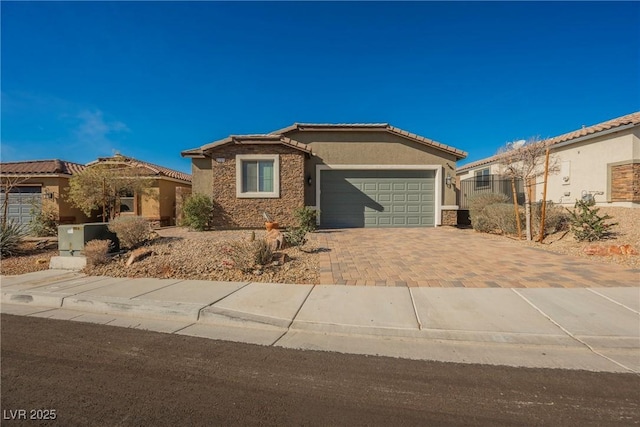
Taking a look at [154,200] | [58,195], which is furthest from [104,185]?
[58,195]

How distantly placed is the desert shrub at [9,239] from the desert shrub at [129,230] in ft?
12.0

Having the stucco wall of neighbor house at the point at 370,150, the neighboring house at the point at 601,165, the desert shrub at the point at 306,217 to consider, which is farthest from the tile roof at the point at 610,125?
the desert shrub at the point at 306,217

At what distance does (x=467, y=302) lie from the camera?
16.4ft

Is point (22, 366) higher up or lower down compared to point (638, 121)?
lower down

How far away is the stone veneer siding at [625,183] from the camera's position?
12.5m

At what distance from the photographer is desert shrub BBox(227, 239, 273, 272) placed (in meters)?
6.93

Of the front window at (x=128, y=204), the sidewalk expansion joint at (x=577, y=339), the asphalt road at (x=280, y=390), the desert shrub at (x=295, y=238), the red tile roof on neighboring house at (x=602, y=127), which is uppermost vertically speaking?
the red tile roof on neighboring house at (x=602, y=127)

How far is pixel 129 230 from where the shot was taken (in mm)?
8820

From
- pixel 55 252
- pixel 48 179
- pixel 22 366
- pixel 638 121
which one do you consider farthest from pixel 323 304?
pixel 48 179

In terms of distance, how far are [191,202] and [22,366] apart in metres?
9.51

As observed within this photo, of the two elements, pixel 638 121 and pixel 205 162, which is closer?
pixel 638 121

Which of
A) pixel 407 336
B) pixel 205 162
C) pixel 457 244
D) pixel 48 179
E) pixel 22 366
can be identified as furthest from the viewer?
pixel 48 179

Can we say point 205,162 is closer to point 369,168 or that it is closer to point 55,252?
point 55,252

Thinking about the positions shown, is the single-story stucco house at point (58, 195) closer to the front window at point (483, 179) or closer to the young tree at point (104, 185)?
the young tree at point (104, 185)
